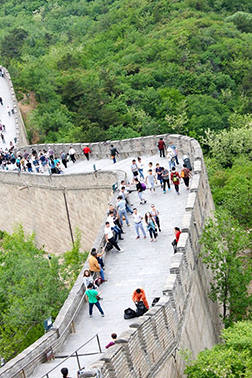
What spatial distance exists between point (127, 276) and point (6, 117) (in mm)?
32657

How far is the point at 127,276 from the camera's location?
2025cm

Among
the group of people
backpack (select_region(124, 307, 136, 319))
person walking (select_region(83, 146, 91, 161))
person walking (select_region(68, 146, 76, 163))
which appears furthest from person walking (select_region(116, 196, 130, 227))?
person walking (select_region(68, 146, 76, 163))

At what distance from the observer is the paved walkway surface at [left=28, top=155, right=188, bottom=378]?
17.0 m

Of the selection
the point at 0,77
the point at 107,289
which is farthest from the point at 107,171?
the point at 0,77

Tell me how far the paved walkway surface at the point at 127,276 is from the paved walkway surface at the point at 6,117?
21.3m

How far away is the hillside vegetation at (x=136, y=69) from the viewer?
53.1 meters

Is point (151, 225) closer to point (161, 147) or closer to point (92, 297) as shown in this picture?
point (92, 297)

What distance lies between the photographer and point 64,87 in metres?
58.1

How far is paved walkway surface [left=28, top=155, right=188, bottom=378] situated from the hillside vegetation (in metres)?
23.4

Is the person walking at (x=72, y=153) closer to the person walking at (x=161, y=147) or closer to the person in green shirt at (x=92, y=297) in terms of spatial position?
the person walking at (x=161, y=147)

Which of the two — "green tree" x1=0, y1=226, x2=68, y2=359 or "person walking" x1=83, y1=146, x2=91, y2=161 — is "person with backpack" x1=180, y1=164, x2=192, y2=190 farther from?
"person walking" x1=83, y1=146, x2=91, y2=161

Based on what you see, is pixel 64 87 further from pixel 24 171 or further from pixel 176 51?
pixel 24 171

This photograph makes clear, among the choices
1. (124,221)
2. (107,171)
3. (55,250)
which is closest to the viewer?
(124,221)

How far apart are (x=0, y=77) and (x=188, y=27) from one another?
2016 cm
